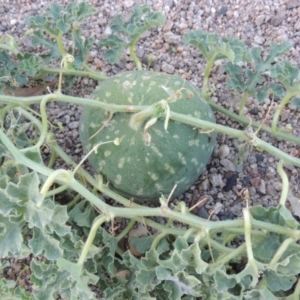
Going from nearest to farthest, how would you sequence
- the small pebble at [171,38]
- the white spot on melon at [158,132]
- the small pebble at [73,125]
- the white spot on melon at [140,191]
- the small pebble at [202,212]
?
1. the white spot on melon at [158,132]
2. the white spot on melon at [140,191]
3. the small pebble at [202,212]
4. the small pebble at [73,125]
5. the small pebble at [171,38]

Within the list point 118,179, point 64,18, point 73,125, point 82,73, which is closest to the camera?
point 118,179

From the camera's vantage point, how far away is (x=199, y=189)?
2.33 metres

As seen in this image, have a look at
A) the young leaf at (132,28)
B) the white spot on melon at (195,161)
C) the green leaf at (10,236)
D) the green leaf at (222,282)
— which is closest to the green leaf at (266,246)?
the green leaf at (222,282)

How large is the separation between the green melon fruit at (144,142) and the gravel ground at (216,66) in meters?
0.36

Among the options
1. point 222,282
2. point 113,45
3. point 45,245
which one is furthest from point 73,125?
point 222,282

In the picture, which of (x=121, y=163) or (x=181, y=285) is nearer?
(x=181, y=285)

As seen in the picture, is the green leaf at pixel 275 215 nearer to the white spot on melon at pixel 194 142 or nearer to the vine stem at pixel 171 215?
the vine stem at pixel 171 215

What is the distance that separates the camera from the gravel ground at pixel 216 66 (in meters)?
2.33

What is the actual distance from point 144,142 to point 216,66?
0.83 meters

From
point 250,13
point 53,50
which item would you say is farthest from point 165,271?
point 250,13

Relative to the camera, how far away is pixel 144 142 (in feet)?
6.07

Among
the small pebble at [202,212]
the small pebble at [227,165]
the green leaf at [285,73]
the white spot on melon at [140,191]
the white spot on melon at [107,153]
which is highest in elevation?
the green leaf at [285,73]

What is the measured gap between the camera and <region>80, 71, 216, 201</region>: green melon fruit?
1.87 meters

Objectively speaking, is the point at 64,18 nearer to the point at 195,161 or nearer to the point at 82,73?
the point at 82,73
